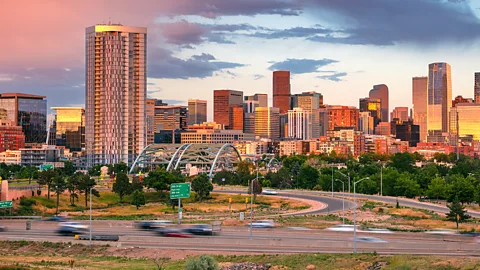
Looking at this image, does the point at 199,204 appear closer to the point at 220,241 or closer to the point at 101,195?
the point at 101,195

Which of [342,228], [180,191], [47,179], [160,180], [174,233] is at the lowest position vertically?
[342,228]

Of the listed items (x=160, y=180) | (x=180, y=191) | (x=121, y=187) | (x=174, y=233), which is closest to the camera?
(x=174, y=233)

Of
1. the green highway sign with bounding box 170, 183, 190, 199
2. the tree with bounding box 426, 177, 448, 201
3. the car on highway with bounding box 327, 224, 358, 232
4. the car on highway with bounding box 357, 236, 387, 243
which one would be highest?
the green highway sign with bounding box 170, 183, 190, 199

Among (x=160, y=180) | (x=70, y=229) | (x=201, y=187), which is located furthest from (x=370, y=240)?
(x=160, y=180)

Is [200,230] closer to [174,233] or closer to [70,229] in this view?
[174,233]

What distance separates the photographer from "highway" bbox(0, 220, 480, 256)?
249 ft

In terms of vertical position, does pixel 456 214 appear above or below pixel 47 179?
below

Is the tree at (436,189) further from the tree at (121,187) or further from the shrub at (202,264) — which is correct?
the shrub at (202,264)

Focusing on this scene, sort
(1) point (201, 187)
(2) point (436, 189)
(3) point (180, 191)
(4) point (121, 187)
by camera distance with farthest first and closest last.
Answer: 1. (2) point (436, 189)
2. (1) point (201, 187)
3. (4) point (121, 187)
4. (3) point (180, 191)

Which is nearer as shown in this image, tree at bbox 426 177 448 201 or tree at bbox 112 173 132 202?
tree at bbox 112 173 132 202

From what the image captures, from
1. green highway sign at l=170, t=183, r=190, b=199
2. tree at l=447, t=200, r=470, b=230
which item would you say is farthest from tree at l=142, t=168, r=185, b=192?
tree at l=447, t=200, r=470, b=230

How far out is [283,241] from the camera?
8056 cm

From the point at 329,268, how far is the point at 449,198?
288ft

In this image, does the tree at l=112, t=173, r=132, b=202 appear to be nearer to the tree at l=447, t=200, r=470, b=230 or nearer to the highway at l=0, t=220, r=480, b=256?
the highway at l=0, t=220, r=480, b=256
